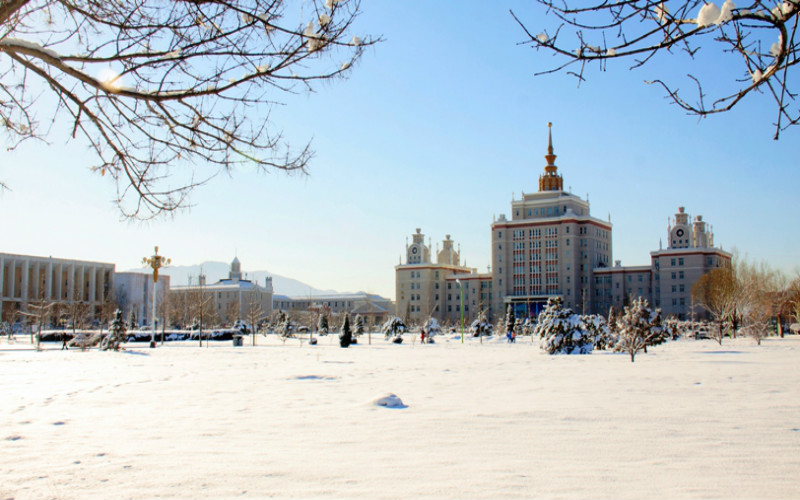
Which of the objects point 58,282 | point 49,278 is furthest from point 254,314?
point 58,282

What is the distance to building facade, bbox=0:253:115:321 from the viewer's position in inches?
3514

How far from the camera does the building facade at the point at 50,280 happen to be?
89250 mm

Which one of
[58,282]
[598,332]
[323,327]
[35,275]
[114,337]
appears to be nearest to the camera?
[598,332]

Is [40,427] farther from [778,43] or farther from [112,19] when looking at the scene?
[778,43]

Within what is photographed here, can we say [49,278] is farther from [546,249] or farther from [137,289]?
[546,249]

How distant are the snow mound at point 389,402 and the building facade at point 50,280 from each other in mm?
83867

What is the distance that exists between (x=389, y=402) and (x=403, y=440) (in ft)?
8.96

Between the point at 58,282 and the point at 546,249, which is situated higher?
the point at 546,249

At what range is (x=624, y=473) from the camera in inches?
224

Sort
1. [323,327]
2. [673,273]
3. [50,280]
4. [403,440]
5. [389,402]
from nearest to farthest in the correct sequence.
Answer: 1. [403,440]
2. [389,402]
3. [323,327]
4. [673,273]
5. [50,280]

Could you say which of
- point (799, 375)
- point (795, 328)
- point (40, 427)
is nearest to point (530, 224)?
point (795, 328)

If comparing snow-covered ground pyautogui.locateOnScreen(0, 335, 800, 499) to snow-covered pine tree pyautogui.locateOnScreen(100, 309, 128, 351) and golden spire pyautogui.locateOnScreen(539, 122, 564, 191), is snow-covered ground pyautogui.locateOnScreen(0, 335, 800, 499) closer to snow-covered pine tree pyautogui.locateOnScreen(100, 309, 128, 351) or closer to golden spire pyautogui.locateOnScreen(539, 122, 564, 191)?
snow-covered pine tree pyautogui.locateOnScreen(100, 309, 128, 351)

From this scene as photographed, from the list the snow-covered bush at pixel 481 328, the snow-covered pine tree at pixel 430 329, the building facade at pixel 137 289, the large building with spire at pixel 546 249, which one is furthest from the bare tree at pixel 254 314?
the large building with spire at pixel 546 249

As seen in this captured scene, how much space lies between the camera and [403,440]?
720 centimetres
